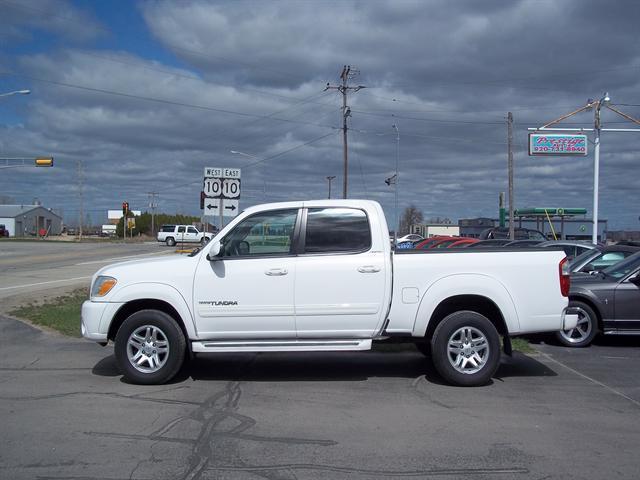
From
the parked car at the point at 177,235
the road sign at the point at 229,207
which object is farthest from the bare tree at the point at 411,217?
the road sign at the point at 229,207

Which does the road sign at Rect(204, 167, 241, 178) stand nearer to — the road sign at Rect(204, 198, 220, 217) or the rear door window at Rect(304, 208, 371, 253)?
the road sign at Rect(204, 198, 220, 217)

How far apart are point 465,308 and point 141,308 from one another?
393 centimetres

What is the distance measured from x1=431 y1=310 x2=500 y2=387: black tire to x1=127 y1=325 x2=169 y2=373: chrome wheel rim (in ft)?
10.5

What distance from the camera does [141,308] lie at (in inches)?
305

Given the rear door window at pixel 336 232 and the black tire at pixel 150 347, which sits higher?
the rear door window at pixel 336 232

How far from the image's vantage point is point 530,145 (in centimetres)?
3356

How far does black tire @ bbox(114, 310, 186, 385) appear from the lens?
745 centimetres

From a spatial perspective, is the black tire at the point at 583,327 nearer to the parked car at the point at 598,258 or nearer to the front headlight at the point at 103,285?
the parked car at the point at 598,258

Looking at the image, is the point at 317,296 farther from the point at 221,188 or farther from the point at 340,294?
the point at 221,188

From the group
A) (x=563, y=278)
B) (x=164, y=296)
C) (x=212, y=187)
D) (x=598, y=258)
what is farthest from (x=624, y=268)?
(x=212, y=187)

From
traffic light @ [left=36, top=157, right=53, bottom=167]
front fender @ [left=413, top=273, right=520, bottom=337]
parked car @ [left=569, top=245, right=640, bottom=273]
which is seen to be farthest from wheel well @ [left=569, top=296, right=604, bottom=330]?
traffic light @ [left=36, top=157, right=53, bottom=167]

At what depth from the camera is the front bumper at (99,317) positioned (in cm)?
755

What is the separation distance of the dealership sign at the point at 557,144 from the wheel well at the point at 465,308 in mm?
26949

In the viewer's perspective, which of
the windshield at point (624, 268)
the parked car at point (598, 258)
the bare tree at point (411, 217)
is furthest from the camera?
the bare tree at point (411, 217)
